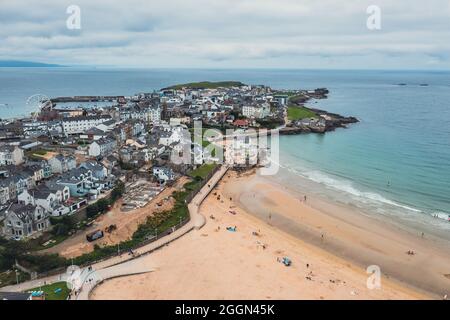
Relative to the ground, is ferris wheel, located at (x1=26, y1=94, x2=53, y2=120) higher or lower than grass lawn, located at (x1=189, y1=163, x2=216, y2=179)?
higher

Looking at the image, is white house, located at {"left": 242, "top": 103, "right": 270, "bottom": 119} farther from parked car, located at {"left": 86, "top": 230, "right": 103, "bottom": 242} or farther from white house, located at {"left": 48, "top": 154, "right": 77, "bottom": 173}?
parked car, located at {"left": 86, "top": 230, "right": 103, "bottom": 242}

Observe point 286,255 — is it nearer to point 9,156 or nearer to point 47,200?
point 47,200

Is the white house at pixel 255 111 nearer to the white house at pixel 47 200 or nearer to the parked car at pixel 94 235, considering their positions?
the white house at pixel 47 200

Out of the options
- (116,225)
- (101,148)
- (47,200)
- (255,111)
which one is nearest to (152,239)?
(116,225)

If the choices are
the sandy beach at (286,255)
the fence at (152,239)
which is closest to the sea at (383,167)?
the sandy beach at (286,255)

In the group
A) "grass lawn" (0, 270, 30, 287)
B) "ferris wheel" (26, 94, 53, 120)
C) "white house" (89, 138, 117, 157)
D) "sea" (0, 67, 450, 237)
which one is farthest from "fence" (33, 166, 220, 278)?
"ferris wheel" (26, 94, 53, 120)
